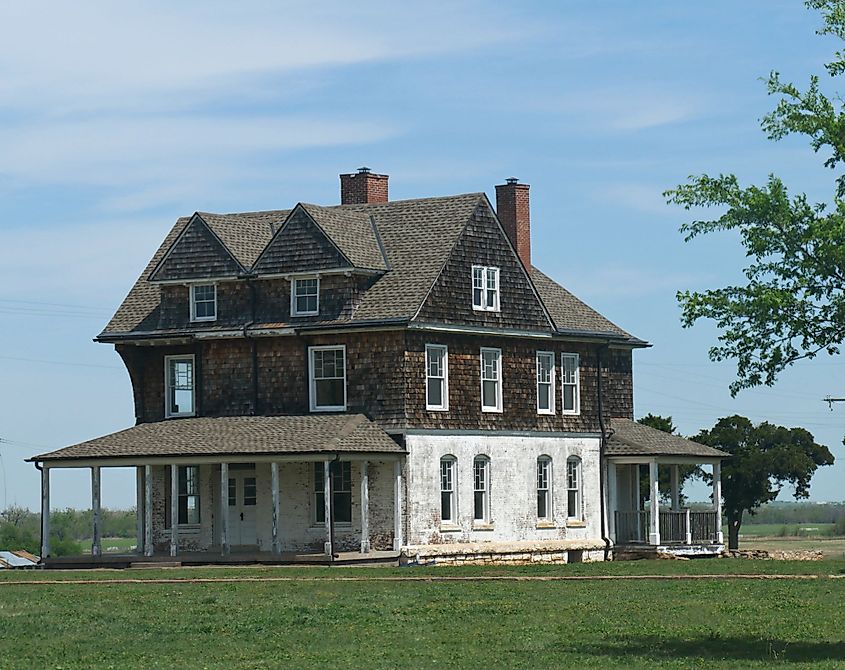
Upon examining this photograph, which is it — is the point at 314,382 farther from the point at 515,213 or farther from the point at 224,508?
the point at 515,213

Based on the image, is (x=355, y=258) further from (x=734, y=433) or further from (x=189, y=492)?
(x=734, y=433)

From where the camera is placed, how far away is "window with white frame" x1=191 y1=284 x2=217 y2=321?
55688 millimetres

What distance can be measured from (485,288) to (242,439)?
28.6 ft

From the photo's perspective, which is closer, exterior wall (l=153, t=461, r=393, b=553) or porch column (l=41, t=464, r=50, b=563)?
exterior wall (l=153, t=461, r=393, b=553)

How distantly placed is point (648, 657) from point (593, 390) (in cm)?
3388

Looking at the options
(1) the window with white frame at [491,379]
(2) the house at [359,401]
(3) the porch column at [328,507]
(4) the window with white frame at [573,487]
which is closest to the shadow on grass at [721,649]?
(3) the porch column at [328,507]

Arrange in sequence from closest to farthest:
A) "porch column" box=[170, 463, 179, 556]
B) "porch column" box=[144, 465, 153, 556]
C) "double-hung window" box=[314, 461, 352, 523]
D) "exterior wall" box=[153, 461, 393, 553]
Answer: "exterior wall" box=[153, 461, 393, 553], "porch column" box=[144, 465, 153, 556], "porch column" box=[170, 463, 179, 556], "double-hung window" box=[314, 461, 352, 523]

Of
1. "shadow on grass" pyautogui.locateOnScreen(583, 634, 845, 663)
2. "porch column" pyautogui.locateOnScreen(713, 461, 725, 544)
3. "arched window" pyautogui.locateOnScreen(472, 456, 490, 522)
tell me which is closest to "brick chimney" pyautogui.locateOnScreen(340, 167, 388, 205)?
"arched window" pyautogui.locateOnScreen(472, 456, 490, 522)

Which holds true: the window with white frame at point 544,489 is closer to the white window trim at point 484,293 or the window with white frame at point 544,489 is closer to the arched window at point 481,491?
the arched window at point 481,491

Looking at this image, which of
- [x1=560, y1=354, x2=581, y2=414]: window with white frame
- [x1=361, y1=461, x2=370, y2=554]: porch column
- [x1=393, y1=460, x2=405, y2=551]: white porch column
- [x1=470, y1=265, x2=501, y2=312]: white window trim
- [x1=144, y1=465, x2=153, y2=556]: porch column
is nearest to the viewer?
[x1=361, y1=461, x2=370, y2=554]: porch column

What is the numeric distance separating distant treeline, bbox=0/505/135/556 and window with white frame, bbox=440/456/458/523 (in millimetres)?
43734

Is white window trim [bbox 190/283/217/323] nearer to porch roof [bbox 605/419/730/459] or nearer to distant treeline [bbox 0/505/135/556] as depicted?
porch roof [bbox 605/419/730/459]

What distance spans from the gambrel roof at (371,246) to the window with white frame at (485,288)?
4.08 ft

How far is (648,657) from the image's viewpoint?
85.9 ft
